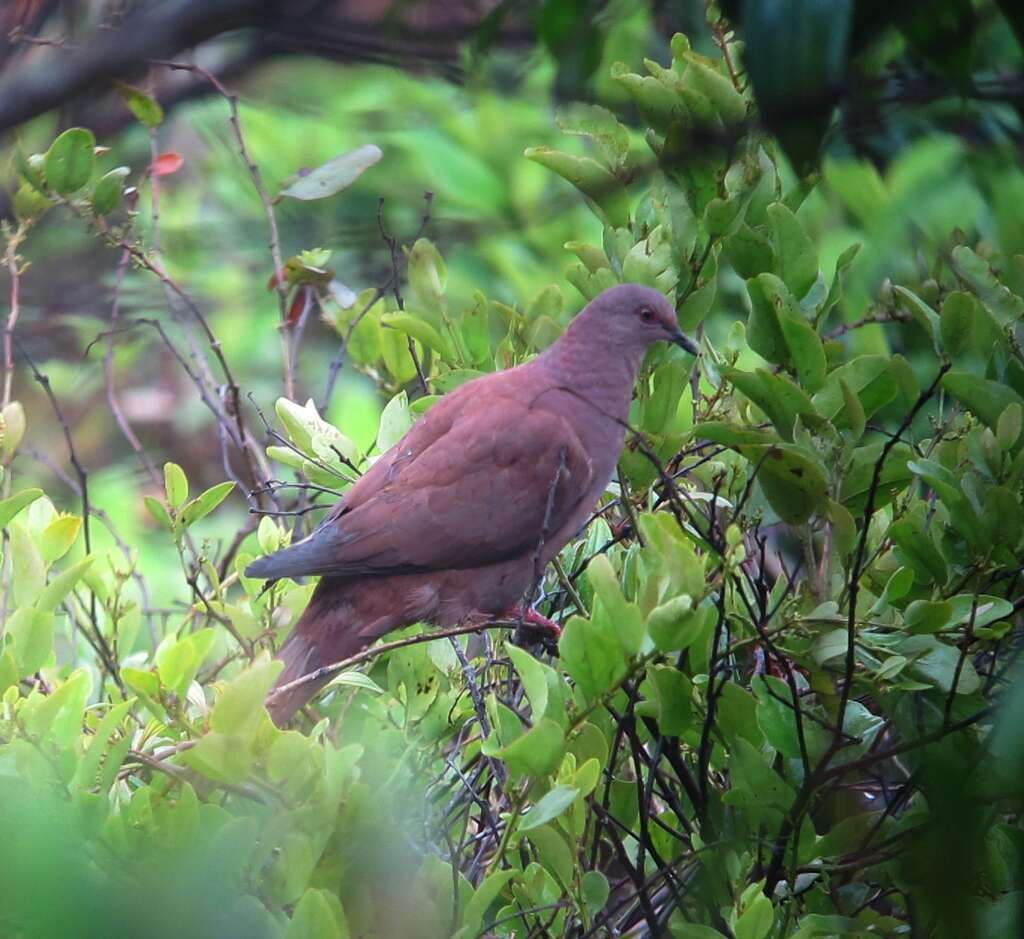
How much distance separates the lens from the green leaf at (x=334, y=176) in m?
2.34

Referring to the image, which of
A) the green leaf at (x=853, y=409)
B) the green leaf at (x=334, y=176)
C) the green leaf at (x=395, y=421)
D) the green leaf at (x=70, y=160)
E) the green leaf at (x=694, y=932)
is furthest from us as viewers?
the green leaf at (x=334, y=176)

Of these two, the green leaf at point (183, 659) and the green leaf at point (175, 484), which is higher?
the green leaf at point (183, 659)

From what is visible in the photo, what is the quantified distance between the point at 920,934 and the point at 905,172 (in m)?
1.35

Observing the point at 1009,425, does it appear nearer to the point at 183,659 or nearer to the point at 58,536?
the point at 183,659

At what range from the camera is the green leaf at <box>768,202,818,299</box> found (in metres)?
1.77

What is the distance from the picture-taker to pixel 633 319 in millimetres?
2307

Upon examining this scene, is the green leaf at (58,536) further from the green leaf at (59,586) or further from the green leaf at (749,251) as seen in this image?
the green leaf at (749,251)

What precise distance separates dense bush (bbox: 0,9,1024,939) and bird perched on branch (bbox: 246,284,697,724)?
5.0 inches

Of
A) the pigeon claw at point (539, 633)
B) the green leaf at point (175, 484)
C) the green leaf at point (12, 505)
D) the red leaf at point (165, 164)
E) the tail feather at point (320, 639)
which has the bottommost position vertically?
the tail feather at point (320, 639)

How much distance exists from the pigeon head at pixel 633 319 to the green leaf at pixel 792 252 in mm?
225

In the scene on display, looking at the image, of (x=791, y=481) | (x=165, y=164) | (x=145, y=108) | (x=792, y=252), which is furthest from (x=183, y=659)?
(x=165, y=164)

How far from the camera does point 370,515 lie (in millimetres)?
2465

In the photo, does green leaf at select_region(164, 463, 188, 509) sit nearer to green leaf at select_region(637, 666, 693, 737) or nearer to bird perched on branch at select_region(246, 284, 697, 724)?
bird perched on branch at select_region(246, 284, 697, 724)

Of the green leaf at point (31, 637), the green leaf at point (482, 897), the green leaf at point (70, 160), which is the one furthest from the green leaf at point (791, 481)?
the green leaf at point (70, 160)
